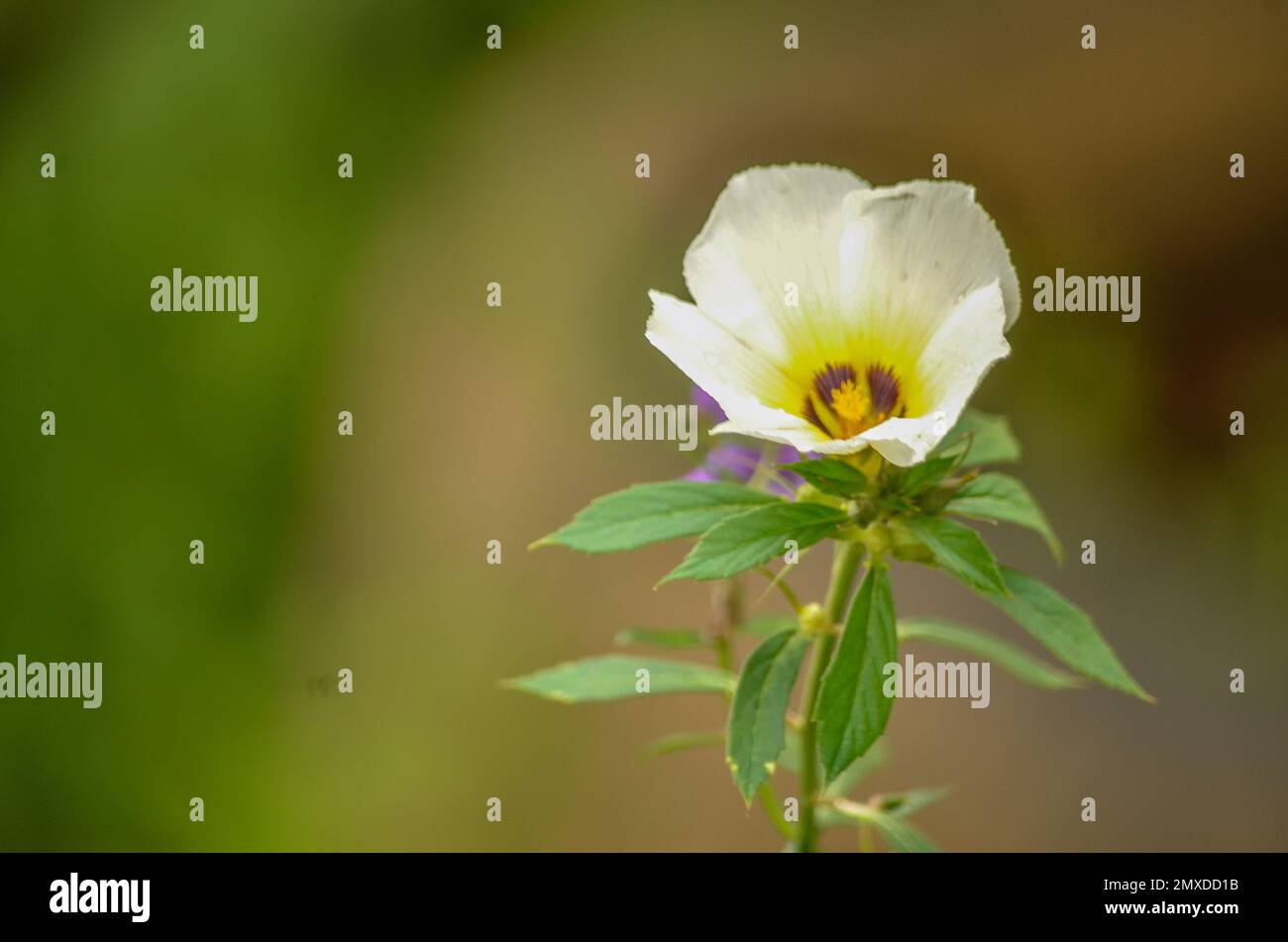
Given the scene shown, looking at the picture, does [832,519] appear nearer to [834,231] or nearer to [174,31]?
[834,231]

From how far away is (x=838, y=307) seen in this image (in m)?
0.88

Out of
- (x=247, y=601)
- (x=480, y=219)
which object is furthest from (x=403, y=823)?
(x=480, y=219)

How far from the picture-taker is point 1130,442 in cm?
298

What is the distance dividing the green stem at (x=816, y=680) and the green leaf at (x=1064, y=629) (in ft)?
0.39

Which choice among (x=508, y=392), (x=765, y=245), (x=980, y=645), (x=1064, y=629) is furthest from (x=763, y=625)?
(x=508, y=392)

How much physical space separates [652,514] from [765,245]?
0.23 meters

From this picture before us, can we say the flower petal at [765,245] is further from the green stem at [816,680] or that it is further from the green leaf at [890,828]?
the green leaf at [890,828]

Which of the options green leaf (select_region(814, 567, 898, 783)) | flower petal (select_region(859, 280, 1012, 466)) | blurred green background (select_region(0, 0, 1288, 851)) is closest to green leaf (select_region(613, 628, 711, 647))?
green leaf (select_region(814, 567, 898, 783))

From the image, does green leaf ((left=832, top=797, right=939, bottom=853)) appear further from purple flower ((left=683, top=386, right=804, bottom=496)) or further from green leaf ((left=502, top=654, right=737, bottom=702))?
purple flower ((left=683, top=386, right=804, bottom=496))

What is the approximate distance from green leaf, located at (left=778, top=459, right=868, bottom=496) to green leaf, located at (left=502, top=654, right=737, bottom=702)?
0.94 ft

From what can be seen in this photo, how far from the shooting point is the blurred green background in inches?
97.9
